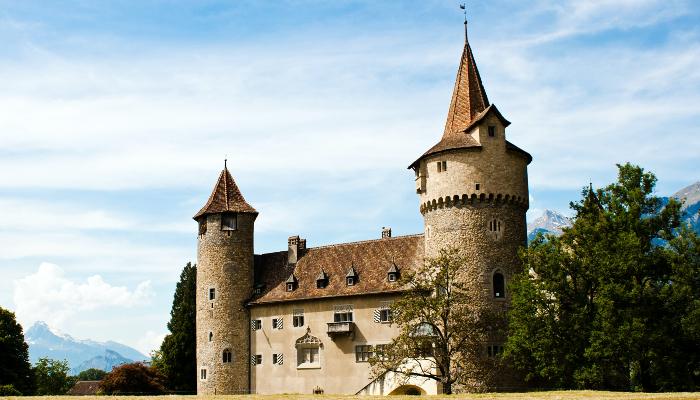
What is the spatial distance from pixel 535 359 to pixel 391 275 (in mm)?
11715

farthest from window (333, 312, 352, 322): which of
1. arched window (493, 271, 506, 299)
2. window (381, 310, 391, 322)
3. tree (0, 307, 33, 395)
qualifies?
tree (0, 307, 33, 395)

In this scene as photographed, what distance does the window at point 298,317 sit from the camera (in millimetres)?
48188

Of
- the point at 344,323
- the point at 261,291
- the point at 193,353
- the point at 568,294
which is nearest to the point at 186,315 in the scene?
the point at 193,353

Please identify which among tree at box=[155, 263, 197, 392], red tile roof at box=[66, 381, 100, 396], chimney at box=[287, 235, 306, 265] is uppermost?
chimney at box=[287, 235, 306, 265]

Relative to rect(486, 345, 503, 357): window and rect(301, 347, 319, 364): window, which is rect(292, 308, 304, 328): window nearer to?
rect(301, 347, 319, 364): window

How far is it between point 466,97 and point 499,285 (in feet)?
44.8

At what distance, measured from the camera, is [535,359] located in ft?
123

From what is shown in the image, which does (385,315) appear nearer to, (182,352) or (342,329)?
(342,329)

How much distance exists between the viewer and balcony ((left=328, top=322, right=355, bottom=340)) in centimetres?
4506

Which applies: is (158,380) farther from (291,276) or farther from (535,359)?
(535,359)

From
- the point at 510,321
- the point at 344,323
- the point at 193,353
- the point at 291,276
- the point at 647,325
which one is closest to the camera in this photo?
the point at 647,325

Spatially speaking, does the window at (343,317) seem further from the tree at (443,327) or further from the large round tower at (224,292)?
the large round tower at (224,292)

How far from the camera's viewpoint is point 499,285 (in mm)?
40594

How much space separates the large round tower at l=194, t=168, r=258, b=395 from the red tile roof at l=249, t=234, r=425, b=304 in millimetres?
1985
